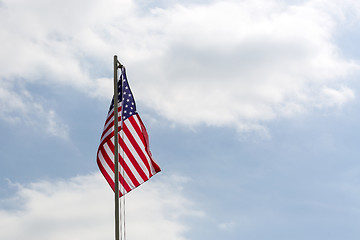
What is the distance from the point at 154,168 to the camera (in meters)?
22.7

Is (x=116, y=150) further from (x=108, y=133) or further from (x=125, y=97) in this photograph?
(x=125, y=97)

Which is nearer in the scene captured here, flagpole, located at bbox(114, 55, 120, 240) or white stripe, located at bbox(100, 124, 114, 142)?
flagpole, located at bbox(114, 55, 120, 240)

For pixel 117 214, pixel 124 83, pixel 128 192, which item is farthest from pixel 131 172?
pixel 124 83

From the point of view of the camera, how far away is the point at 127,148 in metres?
22.2

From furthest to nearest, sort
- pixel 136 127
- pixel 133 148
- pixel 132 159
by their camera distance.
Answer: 1. pixel 136 127
2. pixel 133 148
3. pixel 132 159

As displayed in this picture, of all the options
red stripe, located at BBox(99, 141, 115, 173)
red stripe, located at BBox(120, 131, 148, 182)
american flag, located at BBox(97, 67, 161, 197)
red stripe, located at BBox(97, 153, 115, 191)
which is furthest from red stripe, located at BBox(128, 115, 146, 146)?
red stripe, located at BBox(97, 153, 115, 191)

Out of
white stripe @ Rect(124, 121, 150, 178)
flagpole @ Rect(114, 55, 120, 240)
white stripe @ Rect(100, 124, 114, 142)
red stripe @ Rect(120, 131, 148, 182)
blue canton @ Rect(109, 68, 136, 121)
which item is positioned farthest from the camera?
blue canton @ Rect(109, 68, 136, 121)

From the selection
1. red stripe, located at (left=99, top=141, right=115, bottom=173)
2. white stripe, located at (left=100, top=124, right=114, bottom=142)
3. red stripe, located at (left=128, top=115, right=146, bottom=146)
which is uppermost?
red stripe, located at (left=128, top=115, right=146, bottom=146)

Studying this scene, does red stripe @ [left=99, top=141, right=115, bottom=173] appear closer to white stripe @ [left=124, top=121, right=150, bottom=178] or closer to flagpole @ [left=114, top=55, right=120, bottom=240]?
white stripe @ [left=124, top=121, right=150, bottom=178]

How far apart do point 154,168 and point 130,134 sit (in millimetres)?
1828

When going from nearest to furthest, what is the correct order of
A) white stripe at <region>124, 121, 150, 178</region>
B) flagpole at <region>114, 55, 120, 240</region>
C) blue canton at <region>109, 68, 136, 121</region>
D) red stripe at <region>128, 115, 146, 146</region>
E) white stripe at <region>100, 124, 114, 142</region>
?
flagpole at <region>114, 55, 120, 240</region>
white stripe at <region>124, 121, 150, 178</region>
white stripe at <region>100, 124, 114, 142</region>
blue canton at <region>109, 68, 136, 121</region>
red stripe at <region>128, 115, 146, 146</region>

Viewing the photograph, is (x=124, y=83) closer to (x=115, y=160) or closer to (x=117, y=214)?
(x=115, y=160)

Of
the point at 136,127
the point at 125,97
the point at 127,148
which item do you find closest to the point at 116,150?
the point at 127,148

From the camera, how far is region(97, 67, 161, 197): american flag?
71.6 feet
